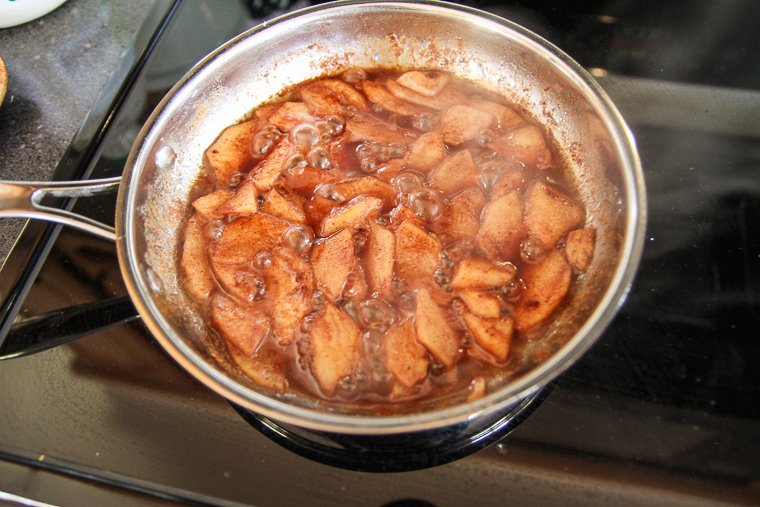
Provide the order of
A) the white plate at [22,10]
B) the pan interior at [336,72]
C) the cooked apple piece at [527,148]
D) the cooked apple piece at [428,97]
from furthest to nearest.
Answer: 1. the white plate at [22,10]
2. the cooked apple piece at [428,97]
3. the cooked apple piece at [527,148]
4. the pan interior at [336,72]

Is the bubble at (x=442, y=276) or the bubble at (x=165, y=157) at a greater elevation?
the bubble at (x=165, y=157)

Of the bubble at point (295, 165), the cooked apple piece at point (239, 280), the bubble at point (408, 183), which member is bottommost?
the bubble at point (408, 183)

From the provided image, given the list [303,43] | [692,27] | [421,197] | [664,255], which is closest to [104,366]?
[421,197]

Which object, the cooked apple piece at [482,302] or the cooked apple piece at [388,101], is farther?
the cooked apple piece at [388,101]

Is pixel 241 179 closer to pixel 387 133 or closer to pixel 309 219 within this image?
pixel 309 219

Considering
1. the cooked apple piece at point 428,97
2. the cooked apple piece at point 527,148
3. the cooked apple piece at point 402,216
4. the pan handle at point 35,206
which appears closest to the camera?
the pan handle at point 35,206

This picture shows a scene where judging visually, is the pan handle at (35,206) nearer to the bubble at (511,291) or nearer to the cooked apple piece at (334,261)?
the cooked apple piece at (334,261)

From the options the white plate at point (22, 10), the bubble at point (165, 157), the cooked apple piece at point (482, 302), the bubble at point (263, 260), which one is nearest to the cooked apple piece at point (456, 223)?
the cooked apple piece at point (482, 302)

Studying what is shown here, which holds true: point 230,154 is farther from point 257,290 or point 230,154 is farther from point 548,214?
point 548,214

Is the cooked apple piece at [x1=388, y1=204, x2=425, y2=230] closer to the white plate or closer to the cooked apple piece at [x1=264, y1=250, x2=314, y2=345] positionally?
the cooked apple piece at [x1=264, y1=250, x2=314, y2=345]
